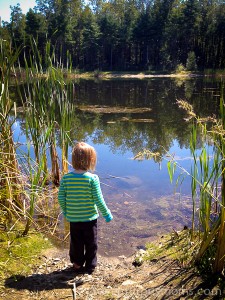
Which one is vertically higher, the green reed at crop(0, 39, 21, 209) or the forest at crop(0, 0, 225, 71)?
the forest at crop(0, 0, 225, 71)

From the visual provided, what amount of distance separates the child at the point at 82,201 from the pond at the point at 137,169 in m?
0.62

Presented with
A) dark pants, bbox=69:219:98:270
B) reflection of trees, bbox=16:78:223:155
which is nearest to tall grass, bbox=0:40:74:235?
dark pants, bbox=69:219:98:270

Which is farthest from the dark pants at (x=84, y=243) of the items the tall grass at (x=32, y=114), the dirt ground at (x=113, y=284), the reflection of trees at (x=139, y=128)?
the reflection of trees at (x=139, y=128)

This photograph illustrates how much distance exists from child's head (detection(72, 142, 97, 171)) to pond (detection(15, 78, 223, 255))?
610 millimetres

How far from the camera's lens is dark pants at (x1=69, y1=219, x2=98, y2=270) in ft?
9.23

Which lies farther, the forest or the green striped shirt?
the forest

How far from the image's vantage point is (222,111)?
7.39 ft

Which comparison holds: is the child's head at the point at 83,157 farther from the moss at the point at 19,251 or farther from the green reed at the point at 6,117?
the moss at the point at 19,251

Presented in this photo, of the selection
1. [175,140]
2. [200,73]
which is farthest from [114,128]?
[200,73]

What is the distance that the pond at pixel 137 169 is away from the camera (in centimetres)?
402

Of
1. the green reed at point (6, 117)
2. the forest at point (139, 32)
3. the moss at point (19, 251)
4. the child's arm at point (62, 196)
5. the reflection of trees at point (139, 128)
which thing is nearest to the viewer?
the moss at point (19, 251)

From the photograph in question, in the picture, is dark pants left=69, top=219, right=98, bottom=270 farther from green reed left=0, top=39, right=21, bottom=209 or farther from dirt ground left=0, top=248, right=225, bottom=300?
green reed left=0, top=39, right=21, bottom=209

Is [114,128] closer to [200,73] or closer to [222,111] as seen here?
[222,111]

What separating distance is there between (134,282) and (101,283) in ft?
0.85
